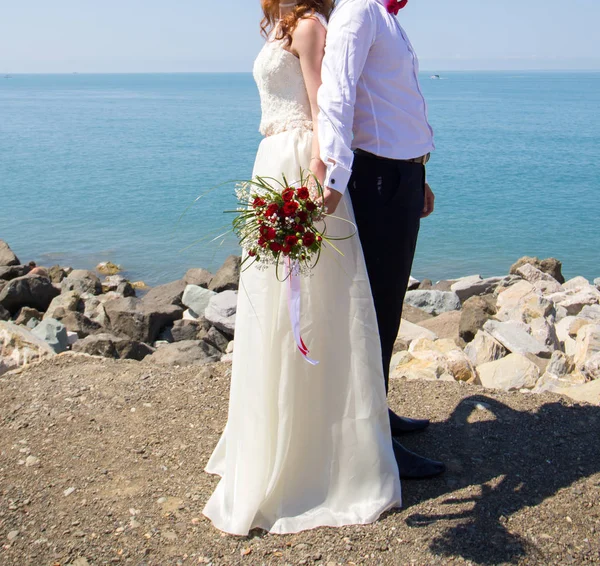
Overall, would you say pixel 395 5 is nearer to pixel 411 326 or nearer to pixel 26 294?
pixel 411 326

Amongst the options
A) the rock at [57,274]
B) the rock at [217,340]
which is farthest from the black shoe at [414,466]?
the rock at [57,274]

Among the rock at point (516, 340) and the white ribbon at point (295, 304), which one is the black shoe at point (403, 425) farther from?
the rock at point (516, 340)

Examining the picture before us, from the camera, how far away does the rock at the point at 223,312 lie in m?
8.67

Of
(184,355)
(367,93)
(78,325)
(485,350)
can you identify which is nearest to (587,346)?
(485,350)

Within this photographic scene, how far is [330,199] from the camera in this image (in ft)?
9.71

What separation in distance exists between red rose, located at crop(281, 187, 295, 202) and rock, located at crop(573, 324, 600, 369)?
4.17 m

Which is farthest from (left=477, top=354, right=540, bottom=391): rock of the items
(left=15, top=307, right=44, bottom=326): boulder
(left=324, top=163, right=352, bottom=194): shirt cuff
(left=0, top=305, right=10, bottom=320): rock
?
(left=0, top=305, right=10, bottom=320): rock

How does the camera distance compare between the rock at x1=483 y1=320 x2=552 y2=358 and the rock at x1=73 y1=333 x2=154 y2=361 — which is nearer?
the rock at x1=483 y1=320 x2=552 y2=358

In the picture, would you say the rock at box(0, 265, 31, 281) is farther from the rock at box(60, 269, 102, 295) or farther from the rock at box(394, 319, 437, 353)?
the rock at box(394, 319, 437, 353)

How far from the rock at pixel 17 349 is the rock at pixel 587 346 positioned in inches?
179

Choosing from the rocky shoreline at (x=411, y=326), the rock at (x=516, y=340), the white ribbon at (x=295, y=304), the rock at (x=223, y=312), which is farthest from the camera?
the rock at (x=223, y=312)

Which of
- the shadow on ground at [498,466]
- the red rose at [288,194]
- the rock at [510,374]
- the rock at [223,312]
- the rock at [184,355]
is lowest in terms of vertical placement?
the rock at [223,312]

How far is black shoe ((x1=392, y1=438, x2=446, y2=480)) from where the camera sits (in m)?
3.57

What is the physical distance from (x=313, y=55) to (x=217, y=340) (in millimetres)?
5843
